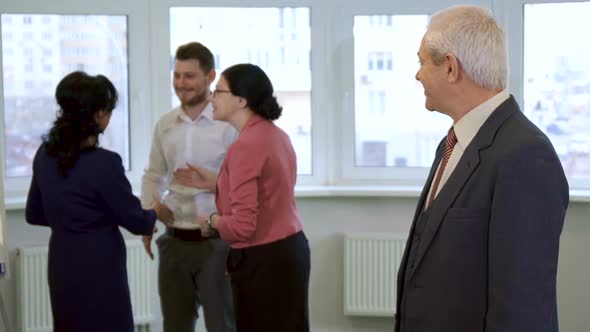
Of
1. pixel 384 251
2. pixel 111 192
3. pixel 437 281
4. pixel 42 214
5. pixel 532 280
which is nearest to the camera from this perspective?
pixel 532 280

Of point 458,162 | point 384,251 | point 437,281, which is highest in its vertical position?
point 458,162

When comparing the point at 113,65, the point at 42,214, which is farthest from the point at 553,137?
the point at 42,214

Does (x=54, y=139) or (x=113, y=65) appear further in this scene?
(x=113, y=65)

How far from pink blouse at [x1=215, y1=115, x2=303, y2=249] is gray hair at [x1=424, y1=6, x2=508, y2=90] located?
46.4 inches

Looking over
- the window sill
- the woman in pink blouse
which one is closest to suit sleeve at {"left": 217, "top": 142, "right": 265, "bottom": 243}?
the woman in pink blouse

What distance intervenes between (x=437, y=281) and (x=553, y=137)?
283cm

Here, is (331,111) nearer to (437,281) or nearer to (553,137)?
(553,137)

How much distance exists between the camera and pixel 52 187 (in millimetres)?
2639

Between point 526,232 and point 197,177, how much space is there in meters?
1.76

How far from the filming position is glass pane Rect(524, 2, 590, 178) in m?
4.25

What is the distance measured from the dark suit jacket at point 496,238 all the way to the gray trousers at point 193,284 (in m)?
1.49

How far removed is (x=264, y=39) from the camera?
14.6 feet

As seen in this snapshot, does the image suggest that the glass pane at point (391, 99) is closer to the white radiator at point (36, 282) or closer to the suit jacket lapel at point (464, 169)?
the white radiator at point (36, 282)

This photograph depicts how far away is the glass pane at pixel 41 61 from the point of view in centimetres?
427
